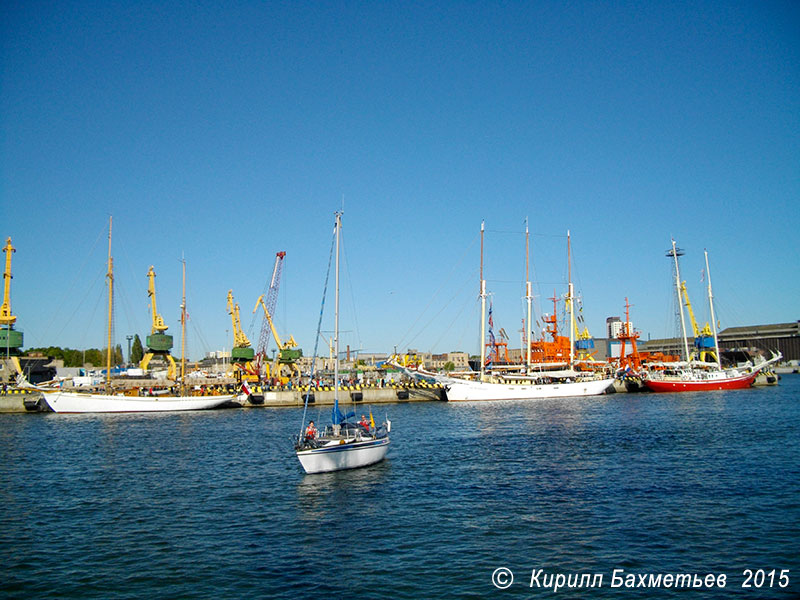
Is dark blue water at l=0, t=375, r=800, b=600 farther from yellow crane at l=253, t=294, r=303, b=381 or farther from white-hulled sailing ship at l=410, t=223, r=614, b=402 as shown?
yellow crane at l=253, t=294, r=303, b=381

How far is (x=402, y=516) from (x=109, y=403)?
2844 inches

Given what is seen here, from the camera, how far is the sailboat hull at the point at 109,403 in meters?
84.3

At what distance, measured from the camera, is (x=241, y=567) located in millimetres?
20719

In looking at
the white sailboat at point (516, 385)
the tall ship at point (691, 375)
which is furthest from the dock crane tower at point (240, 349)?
the tall ship at point (691, 375)

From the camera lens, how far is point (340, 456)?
1393 inches

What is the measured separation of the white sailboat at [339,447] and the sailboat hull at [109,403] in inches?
2322

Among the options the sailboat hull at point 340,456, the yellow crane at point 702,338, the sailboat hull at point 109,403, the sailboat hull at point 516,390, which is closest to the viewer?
the sailboat hull at point 340,456

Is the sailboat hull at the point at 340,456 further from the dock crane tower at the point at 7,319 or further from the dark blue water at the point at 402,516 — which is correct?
the dock crane tower at the point at 7,319

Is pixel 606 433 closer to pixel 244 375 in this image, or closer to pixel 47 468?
pixel 47 468

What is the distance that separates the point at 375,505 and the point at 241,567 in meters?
9.10

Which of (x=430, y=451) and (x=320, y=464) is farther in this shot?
(x=430, y=451)

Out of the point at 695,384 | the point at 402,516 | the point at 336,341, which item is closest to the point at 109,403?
the point at 336,341

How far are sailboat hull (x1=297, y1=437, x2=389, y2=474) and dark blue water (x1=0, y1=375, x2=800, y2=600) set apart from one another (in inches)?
32.8

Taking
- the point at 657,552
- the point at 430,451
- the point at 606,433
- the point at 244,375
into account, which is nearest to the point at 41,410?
the point at 244,375
